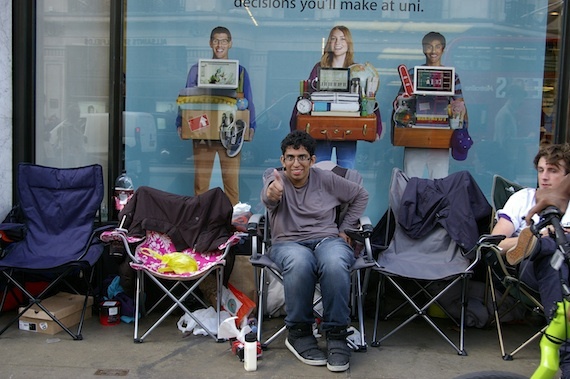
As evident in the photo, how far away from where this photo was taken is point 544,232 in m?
3.74

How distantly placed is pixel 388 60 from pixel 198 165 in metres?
1.82

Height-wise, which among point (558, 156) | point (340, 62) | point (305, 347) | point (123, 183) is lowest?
point (305, 347)

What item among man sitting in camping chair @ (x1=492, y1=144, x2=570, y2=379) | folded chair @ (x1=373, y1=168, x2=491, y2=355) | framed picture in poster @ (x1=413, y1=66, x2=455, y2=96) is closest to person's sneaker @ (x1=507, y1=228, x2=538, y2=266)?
man sitting in camping chair @ (x1=492, y1=144, x2=570, y2=379)

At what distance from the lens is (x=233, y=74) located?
5363mm

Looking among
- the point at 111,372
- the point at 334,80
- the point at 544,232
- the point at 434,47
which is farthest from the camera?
the point at 434,47

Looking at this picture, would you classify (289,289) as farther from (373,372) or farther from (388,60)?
(388,60)

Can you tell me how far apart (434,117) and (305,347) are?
238 cm

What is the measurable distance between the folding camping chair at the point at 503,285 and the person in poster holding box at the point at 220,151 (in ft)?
6.90

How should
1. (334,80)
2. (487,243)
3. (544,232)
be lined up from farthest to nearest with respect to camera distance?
1. (334,80)
2. (487,243)
3. (544,232)

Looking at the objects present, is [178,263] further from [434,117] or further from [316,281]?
[434,117]

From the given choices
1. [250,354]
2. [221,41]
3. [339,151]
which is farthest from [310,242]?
[221,41]

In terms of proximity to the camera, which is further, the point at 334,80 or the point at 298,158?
the point at 334,80

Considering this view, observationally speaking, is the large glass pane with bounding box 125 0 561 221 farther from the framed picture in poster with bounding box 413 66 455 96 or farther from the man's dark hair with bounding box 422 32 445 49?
the framed picture in poster with bounding box 413 66 455 96

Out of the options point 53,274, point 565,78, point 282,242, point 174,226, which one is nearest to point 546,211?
point 282,242
